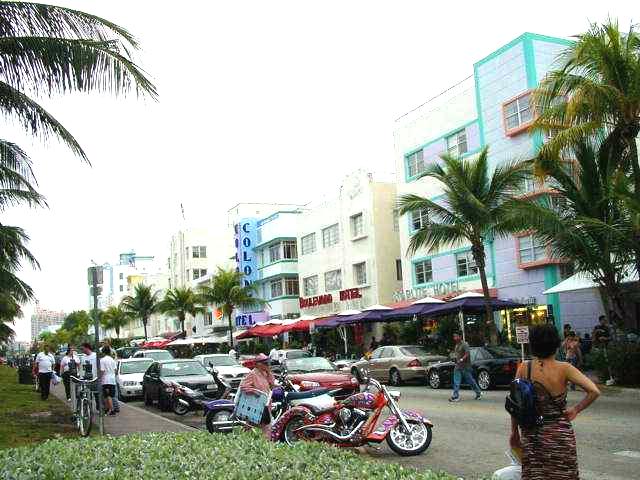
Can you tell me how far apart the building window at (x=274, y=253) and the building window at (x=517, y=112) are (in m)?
25.7

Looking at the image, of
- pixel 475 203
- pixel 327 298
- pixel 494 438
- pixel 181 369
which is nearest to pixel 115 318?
pixel 327 298

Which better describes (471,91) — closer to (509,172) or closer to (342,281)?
(509,172)

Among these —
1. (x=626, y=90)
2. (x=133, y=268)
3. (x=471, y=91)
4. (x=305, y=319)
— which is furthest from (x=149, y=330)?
(x=626, y=90)

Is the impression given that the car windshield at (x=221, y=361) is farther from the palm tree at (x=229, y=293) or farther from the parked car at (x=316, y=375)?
the palm tree at (x=229, y=293)

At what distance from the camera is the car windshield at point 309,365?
1991 cm

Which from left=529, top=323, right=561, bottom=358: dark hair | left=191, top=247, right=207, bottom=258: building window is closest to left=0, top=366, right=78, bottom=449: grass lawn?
left=529, top=323, right=561, bottom=358: dark hair

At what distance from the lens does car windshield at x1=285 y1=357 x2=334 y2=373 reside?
19906 millimetres

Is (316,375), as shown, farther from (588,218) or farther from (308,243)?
(308,243)

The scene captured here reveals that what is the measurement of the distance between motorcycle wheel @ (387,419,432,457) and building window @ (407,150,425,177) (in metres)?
26.4

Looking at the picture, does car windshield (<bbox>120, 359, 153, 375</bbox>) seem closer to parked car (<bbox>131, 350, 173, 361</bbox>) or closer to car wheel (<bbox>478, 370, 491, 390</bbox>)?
parked car (<bbox>131, 350, 173, 361</bbox>)

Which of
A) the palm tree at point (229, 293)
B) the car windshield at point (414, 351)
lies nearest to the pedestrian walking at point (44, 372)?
the car windshield at point (414, 351)

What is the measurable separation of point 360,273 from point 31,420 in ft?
92.4

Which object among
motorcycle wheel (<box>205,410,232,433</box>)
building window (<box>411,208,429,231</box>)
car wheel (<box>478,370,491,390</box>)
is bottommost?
car wheel (<box>478,370,491,390</box>)

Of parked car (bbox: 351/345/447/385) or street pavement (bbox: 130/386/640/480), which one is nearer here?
street pavement (bbox: 130/386/640/480)
